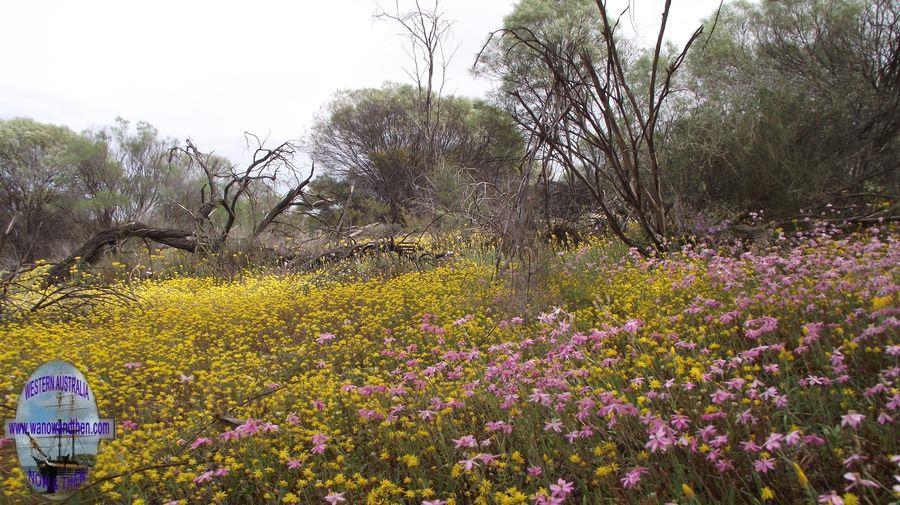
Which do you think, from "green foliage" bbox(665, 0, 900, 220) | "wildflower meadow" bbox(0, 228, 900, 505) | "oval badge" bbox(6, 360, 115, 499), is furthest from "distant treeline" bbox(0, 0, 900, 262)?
"oval badge" bbox(6, 360, 115, 499)

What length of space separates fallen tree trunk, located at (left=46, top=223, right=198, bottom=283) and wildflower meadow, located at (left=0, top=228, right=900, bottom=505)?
18.0 ft

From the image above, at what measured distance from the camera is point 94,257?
10867 millimetres

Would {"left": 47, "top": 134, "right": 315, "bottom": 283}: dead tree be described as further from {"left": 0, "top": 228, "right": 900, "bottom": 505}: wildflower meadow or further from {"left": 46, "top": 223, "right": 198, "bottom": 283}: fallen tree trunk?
{"left": 0, "top": 228, "right": 900, "bottom": 505}: wildflower meadow

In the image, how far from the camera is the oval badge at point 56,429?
2.16 meters

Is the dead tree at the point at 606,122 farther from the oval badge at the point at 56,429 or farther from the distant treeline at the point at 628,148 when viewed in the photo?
the oval badge at the point at 56,429

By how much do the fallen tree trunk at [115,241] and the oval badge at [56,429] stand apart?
29.7ft

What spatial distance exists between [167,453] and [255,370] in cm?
143

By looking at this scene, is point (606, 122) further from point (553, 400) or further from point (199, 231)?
point (199, 231)

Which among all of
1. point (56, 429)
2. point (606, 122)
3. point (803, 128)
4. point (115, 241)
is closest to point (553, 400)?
point (56, 429)

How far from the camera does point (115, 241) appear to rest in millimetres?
10977

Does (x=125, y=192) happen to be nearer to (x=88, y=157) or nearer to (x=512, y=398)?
(x=88, y=157)

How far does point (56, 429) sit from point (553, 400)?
217 centimetres

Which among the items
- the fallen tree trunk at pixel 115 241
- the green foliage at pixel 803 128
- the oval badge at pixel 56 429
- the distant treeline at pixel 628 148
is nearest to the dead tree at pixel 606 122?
the distant treeline at pixel 628 148

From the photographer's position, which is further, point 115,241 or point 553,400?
point 115,241
